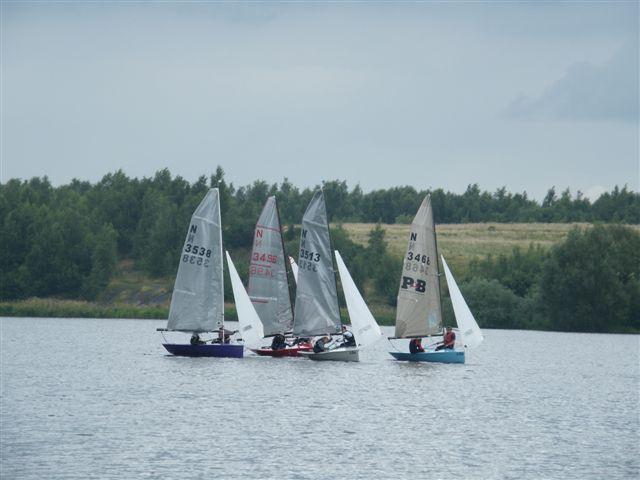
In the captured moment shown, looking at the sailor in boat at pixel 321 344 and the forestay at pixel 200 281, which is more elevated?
the forestay at pixel 200 281

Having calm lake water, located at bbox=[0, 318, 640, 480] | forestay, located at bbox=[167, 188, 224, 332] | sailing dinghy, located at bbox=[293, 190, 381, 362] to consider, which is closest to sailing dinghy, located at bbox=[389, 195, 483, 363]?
calm lake water, located at bbox=[0, 318, 640, 480]

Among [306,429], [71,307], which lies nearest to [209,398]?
[306,429]

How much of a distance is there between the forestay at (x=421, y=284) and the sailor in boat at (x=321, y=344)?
4.05m

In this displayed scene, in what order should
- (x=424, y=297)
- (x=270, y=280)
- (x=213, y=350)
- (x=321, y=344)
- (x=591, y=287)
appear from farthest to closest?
(x=591, y=287)
(x=270, y=280)
(x=424, y=297)
(x=213, y=350)
(x=321, y=344)

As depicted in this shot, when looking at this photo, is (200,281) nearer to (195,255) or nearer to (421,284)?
(195,255)

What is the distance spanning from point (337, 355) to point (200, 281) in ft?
28.0

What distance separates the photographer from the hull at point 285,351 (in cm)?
7394

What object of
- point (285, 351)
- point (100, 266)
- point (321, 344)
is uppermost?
point (100, 266)

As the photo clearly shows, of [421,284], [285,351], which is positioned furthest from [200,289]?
[421,284]

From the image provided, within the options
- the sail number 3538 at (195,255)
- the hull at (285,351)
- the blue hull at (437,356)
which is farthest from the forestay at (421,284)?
Answer: the sail number 3538 at (195,255)

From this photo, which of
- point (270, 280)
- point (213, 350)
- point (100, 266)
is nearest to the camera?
point (213, 350)

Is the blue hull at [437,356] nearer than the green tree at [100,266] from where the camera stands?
Yes

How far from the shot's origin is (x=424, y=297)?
72.8 meters

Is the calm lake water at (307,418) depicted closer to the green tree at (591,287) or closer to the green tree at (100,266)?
the green tree at (591,287)
